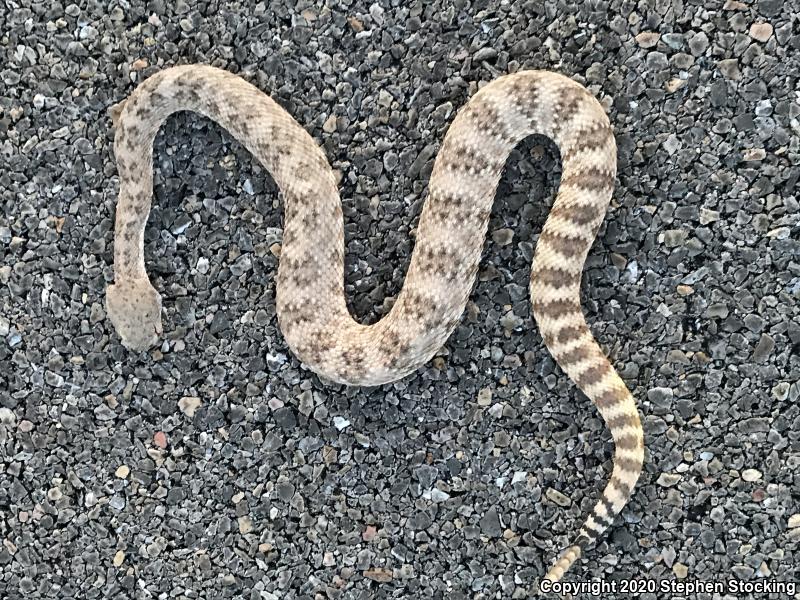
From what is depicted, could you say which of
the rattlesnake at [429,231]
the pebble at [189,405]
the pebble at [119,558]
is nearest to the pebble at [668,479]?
the rattlesnake at [429,231]

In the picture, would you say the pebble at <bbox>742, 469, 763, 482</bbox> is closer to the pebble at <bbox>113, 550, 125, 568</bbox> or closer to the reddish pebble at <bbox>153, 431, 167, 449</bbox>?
the reddish pebble at <bbox>153, 431, 167, 449</bbox>

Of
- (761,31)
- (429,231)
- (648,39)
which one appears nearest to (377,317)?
(429,231)

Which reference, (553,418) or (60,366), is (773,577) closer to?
(553,418)

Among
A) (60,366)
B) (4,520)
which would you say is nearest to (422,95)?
(60,366)

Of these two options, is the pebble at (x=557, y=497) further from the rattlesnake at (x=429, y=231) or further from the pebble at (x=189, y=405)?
the pebble at (x=189, y=405)

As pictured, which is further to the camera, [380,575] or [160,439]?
[160,439]

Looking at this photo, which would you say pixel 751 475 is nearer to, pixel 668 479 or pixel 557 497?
pixel 668 479

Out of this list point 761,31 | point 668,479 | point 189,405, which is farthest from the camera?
point 189,405
